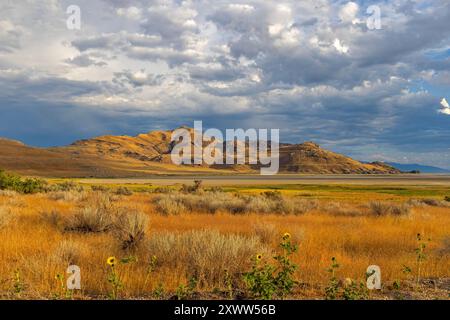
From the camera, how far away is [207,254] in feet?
26.7

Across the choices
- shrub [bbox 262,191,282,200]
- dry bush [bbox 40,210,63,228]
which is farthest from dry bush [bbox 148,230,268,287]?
shrub [bbox 262,191,282,200]

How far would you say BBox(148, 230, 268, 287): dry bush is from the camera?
787cm

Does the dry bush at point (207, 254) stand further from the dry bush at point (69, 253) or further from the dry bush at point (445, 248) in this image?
the dry bush at point (445, 248)

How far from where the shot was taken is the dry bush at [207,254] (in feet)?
25.8

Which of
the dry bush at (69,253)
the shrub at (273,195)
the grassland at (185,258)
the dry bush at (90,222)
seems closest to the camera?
the grassland at (185,258)

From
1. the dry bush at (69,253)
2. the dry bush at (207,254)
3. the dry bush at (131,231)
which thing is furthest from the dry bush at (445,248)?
the dry bush at (69,253)

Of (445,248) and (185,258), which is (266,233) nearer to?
(185,258)

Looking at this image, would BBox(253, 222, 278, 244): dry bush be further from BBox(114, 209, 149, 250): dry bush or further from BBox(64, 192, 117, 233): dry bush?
BBox(64, 192, 117, 233): dry bush

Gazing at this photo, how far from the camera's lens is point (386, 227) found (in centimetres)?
1708

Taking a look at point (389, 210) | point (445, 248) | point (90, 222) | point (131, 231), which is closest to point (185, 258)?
point (131, 231)
